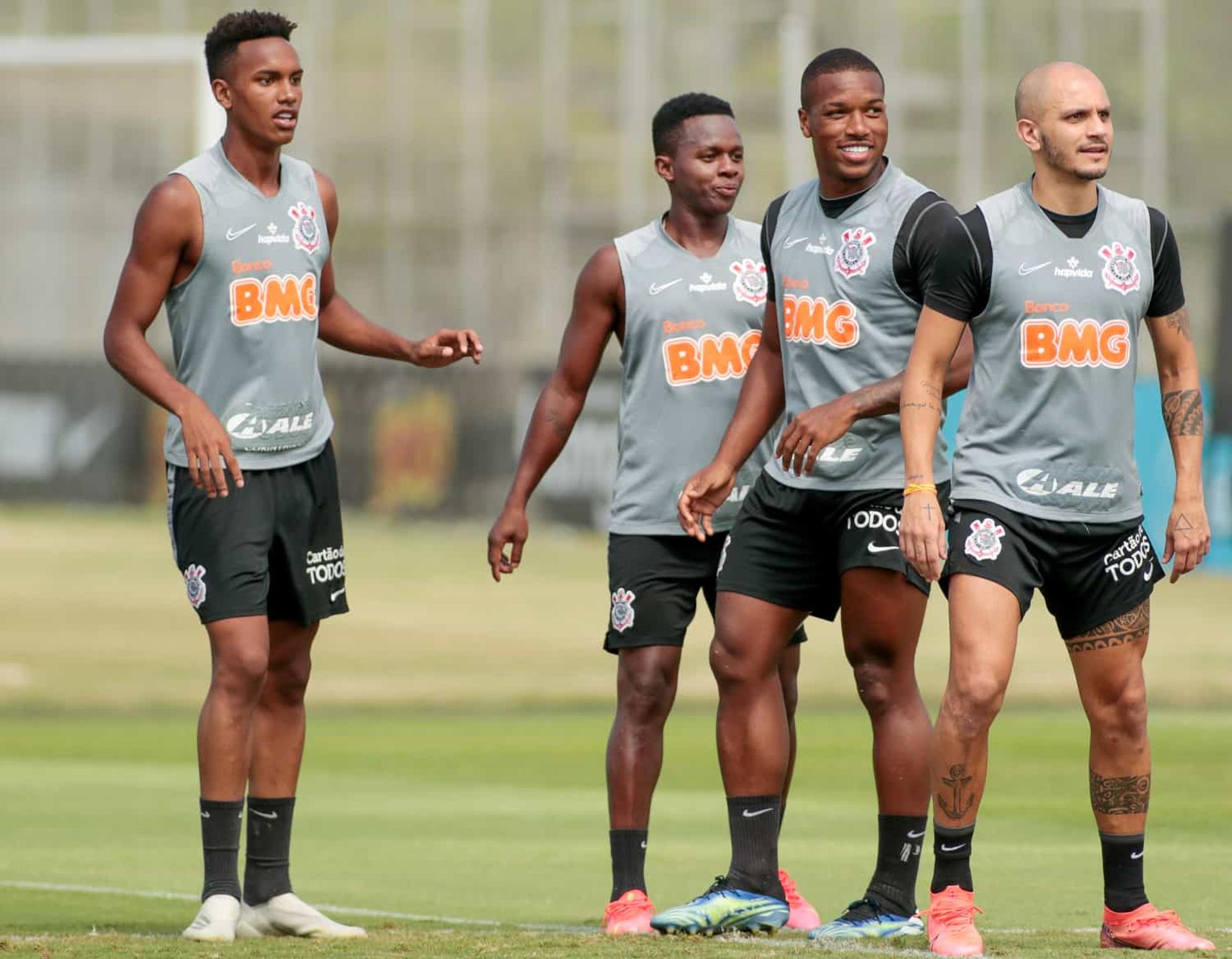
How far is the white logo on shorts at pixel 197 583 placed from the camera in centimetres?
706

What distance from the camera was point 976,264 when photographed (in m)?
6.31

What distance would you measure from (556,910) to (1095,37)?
31107mm

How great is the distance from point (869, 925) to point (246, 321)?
2634 millimetres

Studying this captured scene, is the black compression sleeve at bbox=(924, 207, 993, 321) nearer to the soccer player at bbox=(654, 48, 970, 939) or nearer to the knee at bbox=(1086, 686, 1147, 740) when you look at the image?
the soccer player at bbox=(654, 48, 970, 939)

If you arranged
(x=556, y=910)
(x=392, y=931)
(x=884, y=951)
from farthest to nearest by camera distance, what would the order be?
1. (x=556, y=910)
2. (x=392, y=931)
3. (x=884, y=951)

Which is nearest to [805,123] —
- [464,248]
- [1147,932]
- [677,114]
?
[677,114]

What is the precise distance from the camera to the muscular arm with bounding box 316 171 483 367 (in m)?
7.51

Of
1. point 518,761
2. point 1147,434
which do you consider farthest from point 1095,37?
point 518,761

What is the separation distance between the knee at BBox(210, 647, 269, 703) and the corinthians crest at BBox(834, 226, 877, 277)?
2126mm

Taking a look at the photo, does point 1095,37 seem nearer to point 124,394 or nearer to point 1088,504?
point 124,394

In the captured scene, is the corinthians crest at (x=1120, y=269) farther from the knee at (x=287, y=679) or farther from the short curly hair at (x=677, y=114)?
the knee at (x=287, y=679)

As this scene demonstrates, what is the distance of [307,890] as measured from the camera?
8.52 m

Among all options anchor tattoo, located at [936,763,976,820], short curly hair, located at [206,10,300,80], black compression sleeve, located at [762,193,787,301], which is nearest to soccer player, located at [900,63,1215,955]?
anchor tattoo, located at [936,763,976,820]

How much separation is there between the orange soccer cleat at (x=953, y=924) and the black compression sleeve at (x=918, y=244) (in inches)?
69.8
